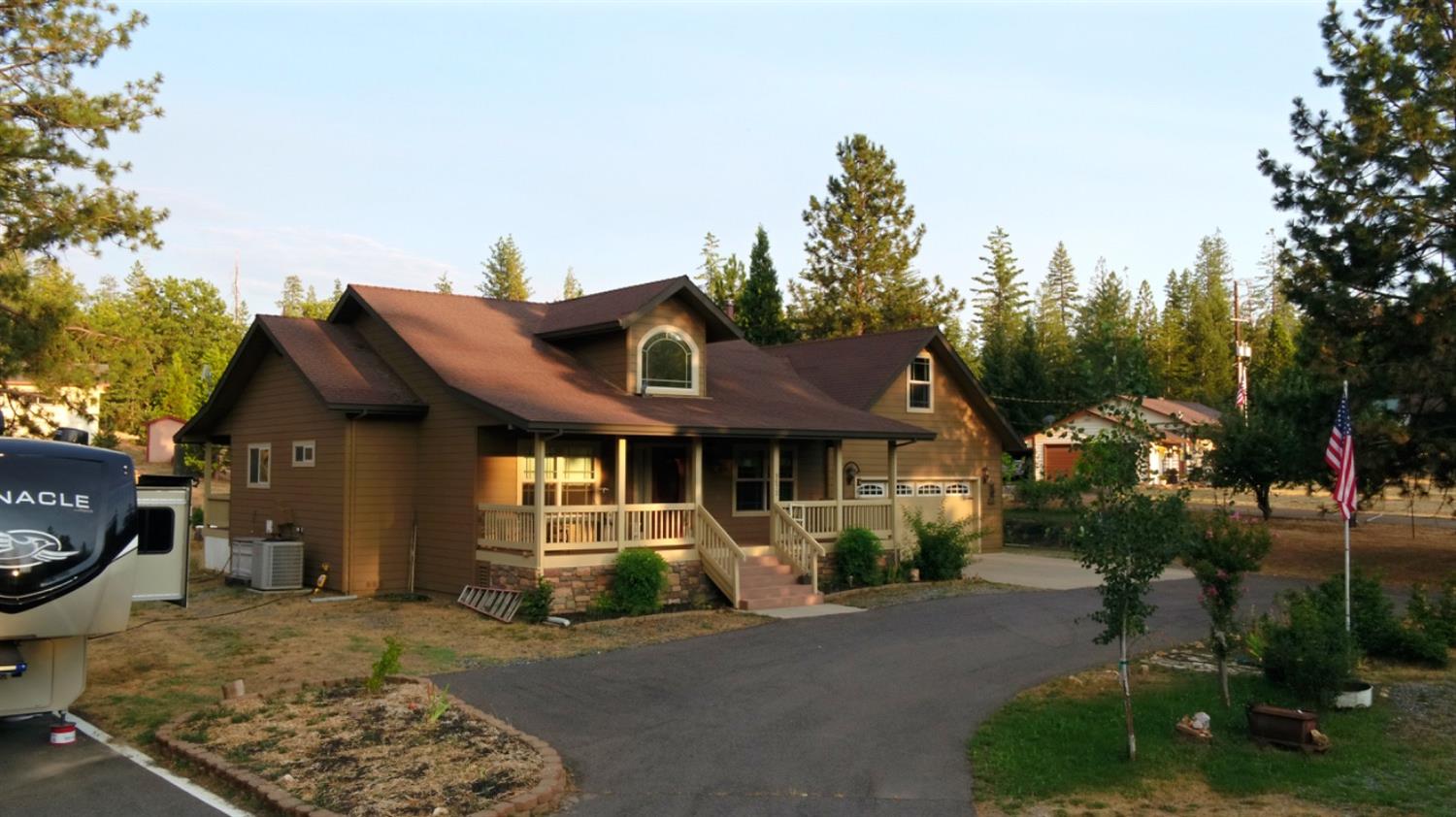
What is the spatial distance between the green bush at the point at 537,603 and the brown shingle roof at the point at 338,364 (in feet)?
15.0

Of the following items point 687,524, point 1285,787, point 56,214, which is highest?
point 56,214

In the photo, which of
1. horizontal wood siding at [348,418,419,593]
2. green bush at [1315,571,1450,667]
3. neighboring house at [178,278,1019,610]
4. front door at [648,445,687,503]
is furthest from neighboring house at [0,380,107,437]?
green bush at [1315,571,1450,667]

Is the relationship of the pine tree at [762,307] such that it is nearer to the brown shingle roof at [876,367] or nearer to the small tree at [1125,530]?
the brown shingle roof at [876,367]

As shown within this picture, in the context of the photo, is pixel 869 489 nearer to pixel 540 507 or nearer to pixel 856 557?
pixel 856 557

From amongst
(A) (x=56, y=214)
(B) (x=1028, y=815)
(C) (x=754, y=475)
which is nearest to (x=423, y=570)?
(C) (x=754, y=475)

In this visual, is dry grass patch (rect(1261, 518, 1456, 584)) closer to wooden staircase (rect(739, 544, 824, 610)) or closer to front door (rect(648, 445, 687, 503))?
wooden staircase (rect(739, 544, 824, 610))

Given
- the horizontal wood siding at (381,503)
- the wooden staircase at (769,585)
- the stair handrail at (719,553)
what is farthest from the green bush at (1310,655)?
the horizontal wood siding at (381,503)

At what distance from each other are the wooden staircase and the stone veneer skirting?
856 millimetres

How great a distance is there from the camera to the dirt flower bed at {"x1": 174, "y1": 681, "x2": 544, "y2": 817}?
296 inches

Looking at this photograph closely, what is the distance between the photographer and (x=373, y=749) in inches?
341

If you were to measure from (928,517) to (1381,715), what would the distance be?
A: 16.5 meters

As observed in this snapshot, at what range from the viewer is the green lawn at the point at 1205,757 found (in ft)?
26.6

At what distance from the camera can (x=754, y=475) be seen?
2225 cm

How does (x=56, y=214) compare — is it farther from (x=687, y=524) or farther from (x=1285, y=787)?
(x=1285, y=787)
